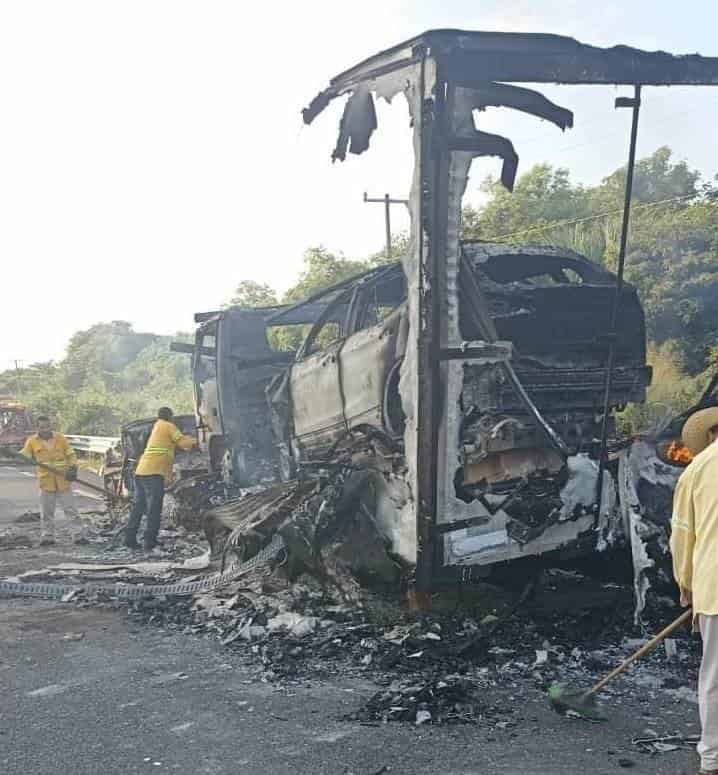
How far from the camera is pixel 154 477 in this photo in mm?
9688

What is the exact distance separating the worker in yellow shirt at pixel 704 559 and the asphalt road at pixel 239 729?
304mm

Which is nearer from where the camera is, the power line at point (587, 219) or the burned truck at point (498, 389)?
the burned truck at point (498, 389)

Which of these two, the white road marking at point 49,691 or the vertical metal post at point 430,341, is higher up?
the vertical metal post at point 430,341

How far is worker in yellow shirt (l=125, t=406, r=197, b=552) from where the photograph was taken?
952 cm

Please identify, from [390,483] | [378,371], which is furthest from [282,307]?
[390,483]

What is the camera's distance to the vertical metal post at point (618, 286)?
17.0 feet

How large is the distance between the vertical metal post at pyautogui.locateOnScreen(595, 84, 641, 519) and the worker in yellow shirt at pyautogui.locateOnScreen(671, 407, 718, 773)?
1.93 m

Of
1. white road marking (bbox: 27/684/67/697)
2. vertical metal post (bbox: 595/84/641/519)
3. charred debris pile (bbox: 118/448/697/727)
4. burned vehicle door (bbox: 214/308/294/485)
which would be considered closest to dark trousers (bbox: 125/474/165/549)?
burned vehicle door (bbox: 214/308/294/485)

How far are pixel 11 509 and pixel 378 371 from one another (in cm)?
880

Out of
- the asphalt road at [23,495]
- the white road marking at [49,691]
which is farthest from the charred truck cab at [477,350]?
the asphalt road at [23,495]

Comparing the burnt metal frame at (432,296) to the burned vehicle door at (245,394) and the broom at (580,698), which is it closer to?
the broom at (580,698)

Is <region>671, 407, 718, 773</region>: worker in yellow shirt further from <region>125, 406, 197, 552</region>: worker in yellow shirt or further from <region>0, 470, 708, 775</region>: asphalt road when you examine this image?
<region>125, 406, 197, 552</region>: worker in yellow shirt

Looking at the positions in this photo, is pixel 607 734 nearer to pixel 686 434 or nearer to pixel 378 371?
pixel 686 434

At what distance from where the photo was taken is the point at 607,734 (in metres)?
3.75
